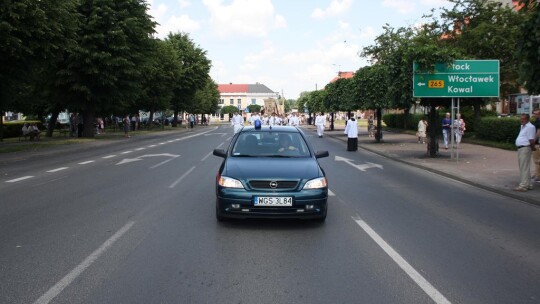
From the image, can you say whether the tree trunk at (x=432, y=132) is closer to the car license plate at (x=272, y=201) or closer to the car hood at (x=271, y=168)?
the car hood at (x=271, y=168)

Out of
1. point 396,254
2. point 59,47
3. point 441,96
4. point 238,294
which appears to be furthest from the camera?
point 59,47

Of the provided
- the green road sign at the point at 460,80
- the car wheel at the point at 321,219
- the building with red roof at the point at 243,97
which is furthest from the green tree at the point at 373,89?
the building with red roof at the point at 243,97

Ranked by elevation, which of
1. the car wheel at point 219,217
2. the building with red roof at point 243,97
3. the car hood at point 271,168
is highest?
the building with red roof at point 243,97

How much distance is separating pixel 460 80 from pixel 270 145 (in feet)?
42.4

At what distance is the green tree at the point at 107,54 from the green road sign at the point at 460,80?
18807 millimetres

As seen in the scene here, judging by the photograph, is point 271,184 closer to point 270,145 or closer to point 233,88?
point 270,145

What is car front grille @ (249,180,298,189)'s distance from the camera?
22.6 ft

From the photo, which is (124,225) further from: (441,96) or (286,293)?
(441,96)

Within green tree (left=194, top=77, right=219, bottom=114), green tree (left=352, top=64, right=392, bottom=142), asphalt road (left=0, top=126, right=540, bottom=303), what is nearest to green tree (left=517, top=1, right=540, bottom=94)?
asphalt road (left=0, top=126, right=540, bottom=303)

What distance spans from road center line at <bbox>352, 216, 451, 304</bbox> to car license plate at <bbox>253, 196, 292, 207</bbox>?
1.23 metres

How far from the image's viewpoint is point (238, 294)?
454 centimetres

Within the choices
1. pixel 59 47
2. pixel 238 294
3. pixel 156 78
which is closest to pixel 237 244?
pixel 238 294

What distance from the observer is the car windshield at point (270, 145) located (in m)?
8.05

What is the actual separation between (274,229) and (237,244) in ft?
3.20
